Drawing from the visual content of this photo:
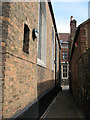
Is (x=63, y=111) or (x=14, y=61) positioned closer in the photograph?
(x=14, y=61)

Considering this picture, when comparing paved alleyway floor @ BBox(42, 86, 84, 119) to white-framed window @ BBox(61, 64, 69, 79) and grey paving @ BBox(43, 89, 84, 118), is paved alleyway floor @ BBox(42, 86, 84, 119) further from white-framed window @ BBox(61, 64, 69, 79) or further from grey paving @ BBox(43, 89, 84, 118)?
white-framed window @ BBox(61, 64, 69, 79)

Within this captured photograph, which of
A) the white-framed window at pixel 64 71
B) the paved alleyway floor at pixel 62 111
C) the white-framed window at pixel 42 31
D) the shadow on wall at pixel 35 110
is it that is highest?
the white-framed window at pixel 42 31

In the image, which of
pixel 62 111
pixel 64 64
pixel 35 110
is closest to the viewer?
pixel 35 110

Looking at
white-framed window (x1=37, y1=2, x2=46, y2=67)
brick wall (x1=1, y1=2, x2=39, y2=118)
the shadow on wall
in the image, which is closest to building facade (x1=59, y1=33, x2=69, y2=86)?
white-framed window (x1=37, y1=2, x2=46, y2=67)

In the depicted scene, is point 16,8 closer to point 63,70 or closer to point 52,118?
point 52,118

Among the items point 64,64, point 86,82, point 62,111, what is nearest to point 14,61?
point 86,82

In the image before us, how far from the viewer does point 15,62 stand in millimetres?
3121

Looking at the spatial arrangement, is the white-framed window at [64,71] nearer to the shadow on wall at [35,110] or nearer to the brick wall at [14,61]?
the shadow on wall at [35,110]

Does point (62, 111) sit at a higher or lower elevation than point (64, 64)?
lower

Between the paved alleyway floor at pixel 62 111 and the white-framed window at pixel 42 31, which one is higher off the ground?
the white-framed window at pixel 42 31

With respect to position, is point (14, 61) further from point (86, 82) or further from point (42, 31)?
point (42, 31)

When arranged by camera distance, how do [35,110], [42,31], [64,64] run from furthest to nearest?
1. [64,64]
2. [42,31]
3. [35,110]

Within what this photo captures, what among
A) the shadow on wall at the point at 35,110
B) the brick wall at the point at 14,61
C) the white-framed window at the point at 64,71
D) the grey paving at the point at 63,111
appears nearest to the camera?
the brick wall at the point at 14,61

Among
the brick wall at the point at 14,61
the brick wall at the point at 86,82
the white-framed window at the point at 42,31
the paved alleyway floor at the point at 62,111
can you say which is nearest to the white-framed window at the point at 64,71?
the paved alleyway floor at the point at 62,111
